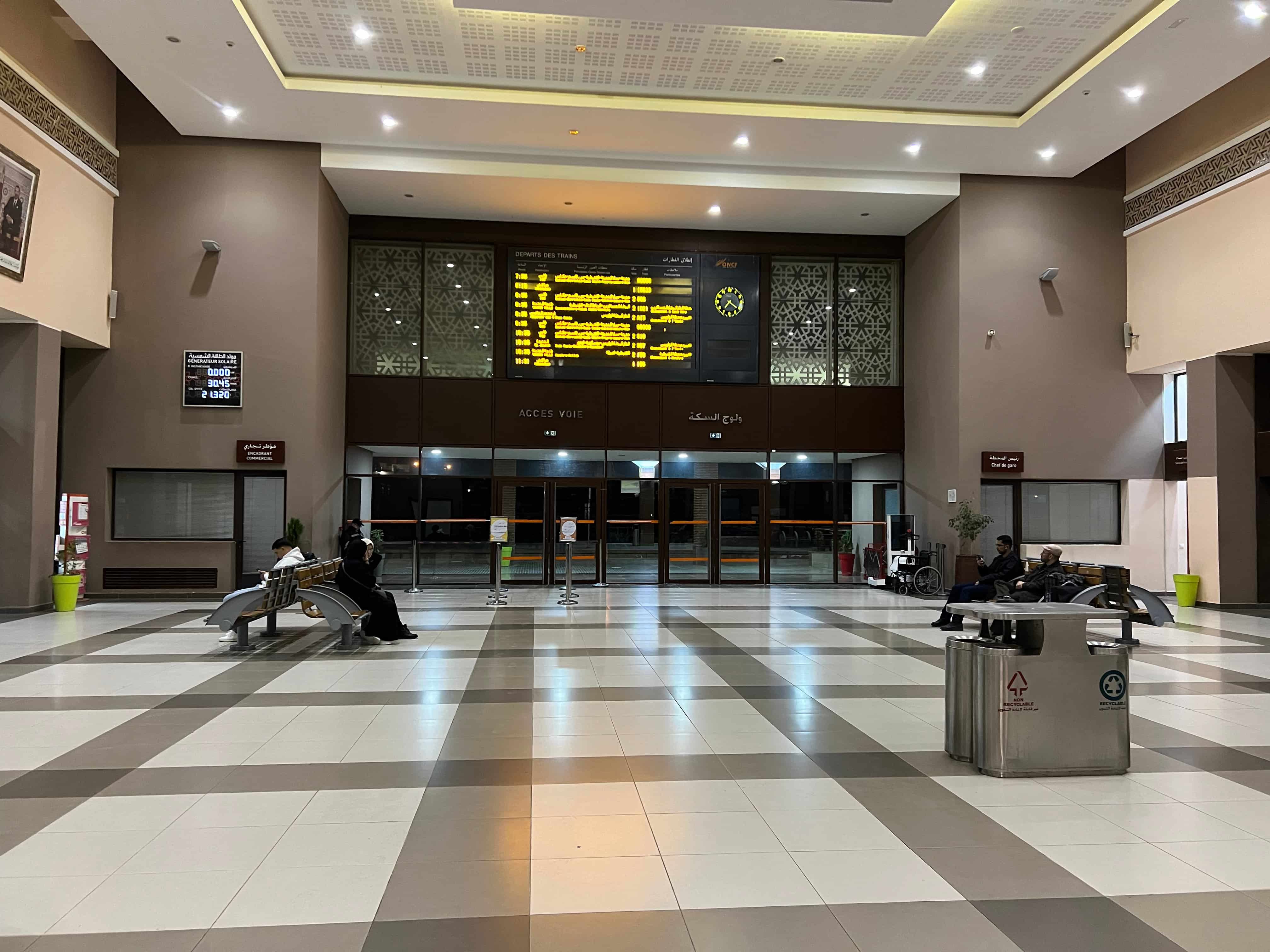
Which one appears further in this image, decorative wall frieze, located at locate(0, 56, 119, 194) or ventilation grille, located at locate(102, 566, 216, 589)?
ventilation grille, located at locate(102, 566, 216, 589)

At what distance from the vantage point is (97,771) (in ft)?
14.1

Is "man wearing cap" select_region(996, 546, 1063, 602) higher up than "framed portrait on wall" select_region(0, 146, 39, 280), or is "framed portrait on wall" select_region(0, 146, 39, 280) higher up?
"framed portrait on wall" select_region(0, 146, 39, 280)

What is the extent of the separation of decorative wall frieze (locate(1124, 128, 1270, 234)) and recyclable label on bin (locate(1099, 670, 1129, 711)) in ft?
35.2

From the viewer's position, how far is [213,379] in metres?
13.0

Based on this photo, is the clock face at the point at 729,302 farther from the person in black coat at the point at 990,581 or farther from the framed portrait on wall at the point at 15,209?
the framed portrait on wall at the point at 15,209

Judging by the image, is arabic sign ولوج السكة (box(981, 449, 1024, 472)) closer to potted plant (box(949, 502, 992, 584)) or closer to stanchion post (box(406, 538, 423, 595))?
potted plant (box(949, 502, 992, 584))

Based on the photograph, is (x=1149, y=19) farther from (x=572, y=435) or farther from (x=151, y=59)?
(x=151, y=59)

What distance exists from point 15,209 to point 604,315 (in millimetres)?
8889

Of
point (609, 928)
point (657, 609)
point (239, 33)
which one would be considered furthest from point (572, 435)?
point (609, 928)

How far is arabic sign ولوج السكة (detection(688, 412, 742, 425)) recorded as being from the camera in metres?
Result: 15.9

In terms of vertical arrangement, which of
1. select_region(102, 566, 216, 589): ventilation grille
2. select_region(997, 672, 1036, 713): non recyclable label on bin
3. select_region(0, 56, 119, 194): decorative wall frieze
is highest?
select_region(0, 56, 119, 194): decorative wall frieze

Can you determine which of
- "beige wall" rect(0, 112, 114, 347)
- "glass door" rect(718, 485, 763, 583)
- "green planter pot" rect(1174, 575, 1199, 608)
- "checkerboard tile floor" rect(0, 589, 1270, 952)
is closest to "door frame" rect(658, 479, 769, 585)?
"glass door" rect(718, 485, 763, 583)

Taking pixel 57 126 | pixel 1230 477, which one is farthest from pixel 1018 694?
pixel 57 126

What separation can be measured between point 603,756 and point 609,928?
1.94 m
